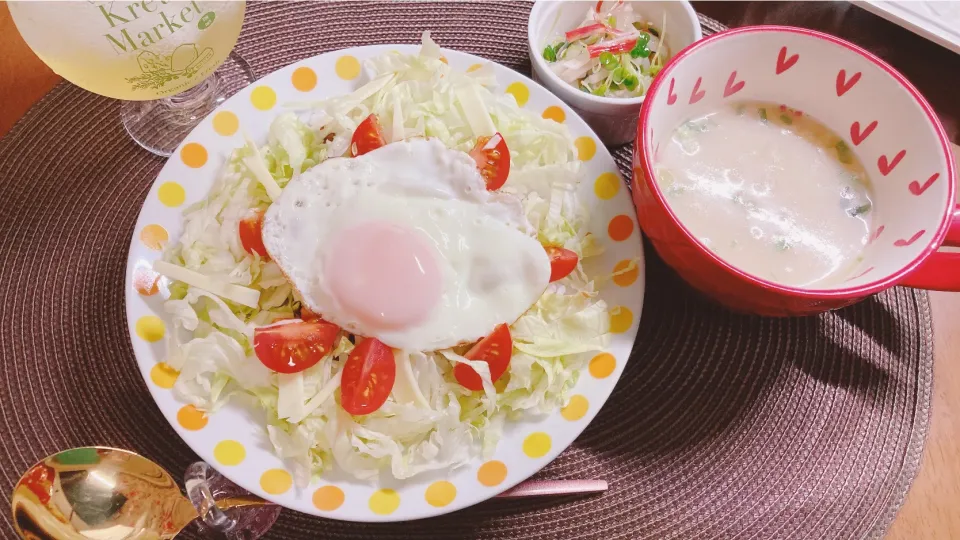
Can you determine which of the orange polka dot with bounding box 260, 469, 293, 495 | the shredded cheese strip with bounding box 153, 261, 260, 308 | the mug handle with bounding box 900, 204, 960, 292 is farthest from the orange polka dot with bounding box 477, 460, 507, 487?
the mug handle with bounding box 900, 204, 960, 292

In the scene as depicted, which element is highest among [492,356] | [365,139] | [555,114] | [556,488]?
[365,139]

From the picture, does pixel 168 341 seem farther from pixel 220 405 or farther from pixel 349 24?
pixel 349 24

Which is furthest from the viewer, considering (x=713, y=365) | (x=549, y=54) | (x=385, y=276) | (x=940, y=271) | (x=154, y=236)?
(x=549, y=54)

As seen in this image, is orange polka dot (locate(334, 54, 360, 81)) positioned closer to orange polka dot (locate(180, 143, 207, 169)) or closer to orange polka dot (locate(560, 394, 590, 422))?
orange polka dot (locate(180, 143, 207, 169))

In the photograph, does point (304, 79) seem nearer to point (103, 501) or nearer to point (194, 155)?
point (194, 155)

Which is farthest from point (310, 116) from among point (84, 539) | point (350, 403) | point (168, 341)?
point (84, 539)

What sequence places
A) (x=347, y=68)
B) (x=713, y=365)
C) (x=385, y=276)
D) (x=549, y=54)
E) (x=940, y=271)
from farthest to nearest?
(x=549, y=54), (x=347, y=68), (x=713, y=365), (x=385, y=276), (x=940, y=271)

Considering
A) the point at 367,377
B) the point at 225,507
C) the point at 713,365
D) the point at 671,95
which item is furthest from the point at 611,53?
the point at 225,507
